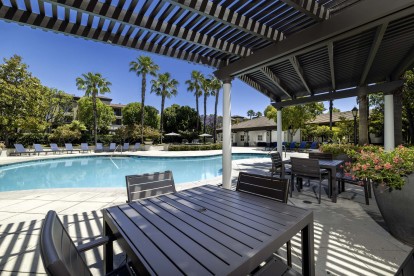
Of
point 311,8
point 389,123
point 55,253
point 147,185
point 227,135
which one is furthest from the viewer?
point 389,123

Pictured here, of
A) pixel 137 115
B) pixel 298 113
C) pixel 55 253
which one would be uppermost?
pixel 137 115

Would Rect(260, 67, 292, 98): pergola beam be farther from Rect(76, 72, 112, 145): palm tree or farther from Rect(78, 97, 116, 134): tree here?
Rect(78, 97, 116, 134): tree

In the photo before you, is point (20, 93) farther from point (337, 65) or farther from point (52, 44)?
point (337, 65)

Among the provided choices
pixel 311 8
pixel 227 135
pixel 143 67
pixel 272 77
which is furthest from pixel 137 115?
pixel 311 8

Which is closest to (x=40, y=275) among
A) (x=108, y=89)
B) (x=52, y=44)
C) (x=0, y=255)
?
(x=0, y=255)

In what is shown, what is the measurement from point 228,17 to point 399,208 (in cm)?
356

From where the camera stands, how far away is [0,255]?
234 centimetres

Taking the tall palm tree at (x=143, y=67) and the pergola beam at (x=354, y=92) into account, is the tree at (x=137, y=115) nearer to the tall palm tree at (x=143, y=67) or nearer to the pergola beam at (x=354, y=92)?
the tall palm tree at (x=143, y=67)

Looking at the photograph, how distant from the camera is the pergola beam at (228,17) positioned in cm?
269

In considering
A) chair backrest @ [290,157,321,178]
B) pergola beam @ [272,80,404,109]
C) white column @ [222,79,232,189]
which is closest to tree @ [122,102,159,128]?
pergola beam @ [272,80,404,109]

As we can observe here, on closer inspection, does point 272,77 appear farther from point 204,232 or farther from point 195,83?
point 195,83

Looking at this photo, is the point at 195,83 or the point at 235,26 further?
the point at 195,83

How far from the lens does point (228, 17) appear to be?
119 inches

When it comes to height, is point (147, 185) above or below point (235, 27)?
below
